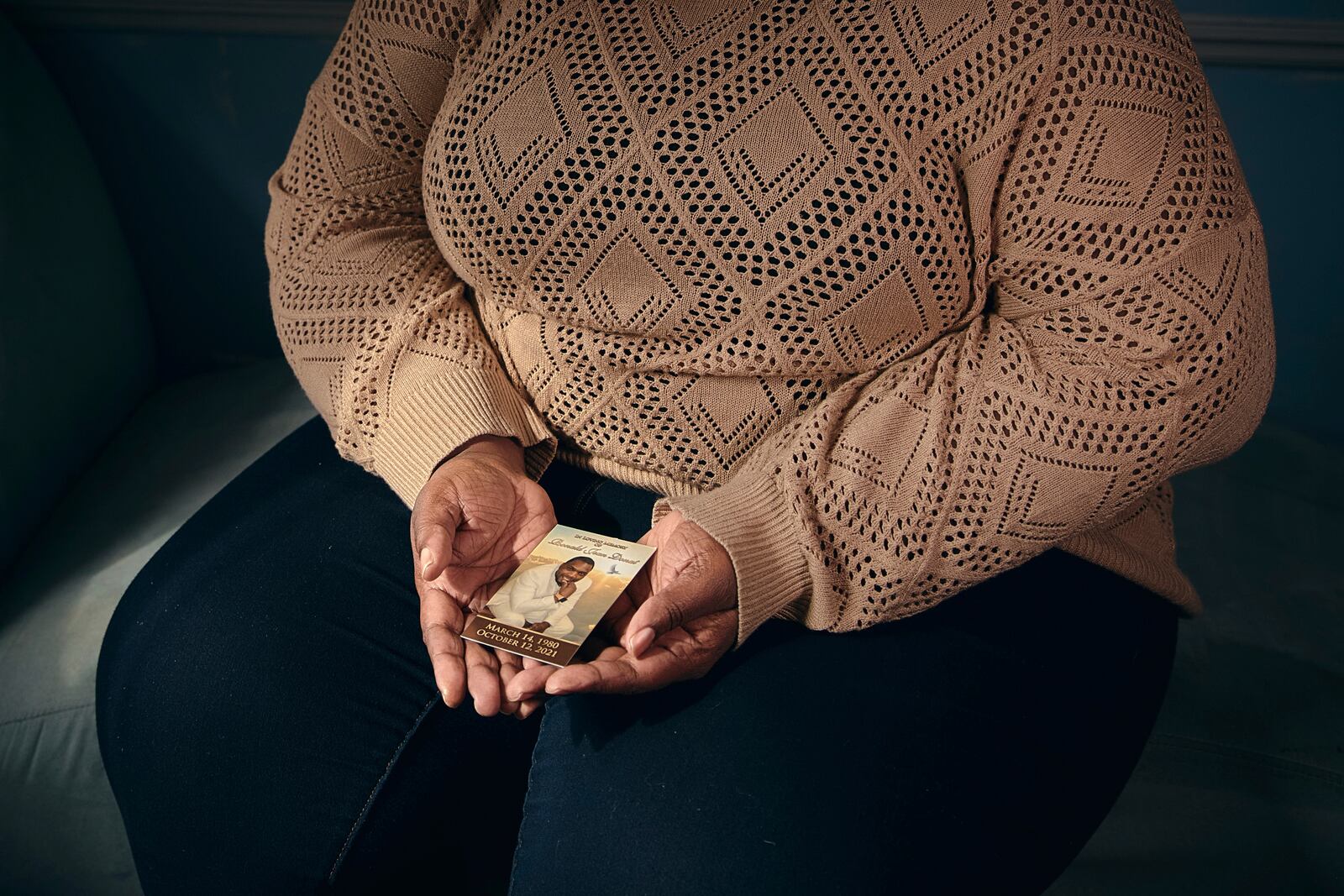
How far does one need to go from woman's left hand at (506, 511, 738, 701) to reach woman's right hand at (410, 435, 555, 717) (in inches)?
1.6

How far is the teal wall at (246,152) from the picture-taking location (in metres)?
1.58

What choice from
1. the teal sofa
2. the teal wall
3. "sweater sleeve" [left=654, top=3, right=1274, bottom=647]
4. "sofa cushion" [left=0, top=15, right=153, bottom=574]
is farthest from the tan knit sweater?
the teal wall

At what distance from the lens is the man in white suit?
84cm

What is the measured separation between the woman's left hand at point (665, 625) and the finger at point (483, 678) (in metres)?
0.01

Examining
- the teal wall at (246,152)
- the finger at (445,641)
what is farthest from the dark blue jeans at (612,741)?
the teal wall at (246,152)

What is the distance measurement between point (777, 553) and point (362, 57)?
0.65m

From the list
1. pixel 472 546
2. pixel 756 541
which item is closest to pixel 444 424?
pixel 472 546

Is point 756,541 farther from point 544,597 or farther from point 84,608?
point 84,608

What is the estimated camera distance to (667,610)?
79 cm

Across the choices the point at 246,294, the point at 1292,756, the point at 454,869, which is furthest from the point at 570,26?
the point at 246,294

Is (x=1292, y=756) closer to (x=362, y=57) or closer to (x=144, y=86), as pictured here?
(x=362, y=57)

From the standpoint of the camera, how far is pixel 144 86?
1.74 metres

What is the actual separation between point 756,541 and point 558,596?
18 centimetres

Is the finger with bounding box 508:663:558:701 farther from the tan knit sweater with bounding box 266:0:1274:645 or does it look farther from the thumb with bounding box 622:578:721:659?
the tan knit sweater with bounding box 266:0:1274:645
